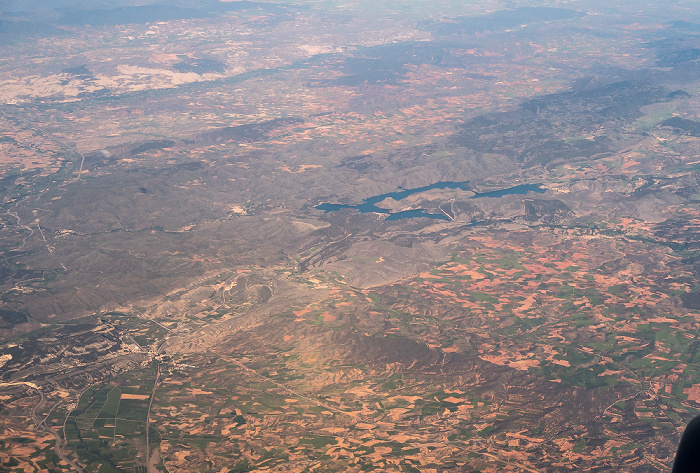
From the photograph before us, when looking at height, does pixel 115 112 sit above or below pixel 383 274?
above

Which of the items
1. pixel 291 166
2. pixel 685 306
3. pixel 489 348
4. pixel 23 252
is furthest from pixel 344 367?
pixel 291 166

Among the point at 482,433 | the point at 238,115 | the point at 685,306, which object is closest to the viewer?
the point at 482,433

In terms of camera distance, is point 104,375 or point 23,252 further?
point 23,252

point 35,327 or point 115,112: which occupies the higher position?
point 115,112

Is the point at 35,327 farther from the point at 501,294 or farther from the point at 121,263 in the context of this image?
the point at 501,294

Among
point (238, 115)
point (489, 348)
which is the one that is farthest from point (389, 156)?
point (489, 348)

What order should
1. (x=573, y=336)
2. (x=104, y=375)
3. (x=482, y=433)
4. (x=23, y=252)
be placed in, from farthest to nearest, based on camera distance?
(x=23, y=252) → (x=573, y=336) → (x=104, y=375) → (x=482, y=433)

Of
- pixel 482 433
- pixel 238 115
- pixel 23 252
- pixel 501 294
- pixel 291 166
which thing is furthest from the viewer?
pixel 238 115

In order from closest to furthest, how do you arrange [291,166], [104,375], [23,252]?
[104,375]
[23,252]
[291,166]

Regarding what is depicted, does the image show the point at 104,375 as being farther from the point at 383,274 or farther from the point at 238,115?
the point at 238,115
